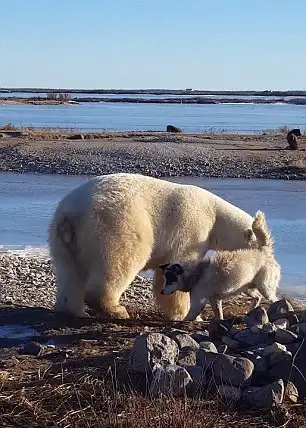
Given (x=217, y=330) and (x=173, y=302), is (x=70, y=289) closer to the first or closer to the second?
(x=173, y=302)

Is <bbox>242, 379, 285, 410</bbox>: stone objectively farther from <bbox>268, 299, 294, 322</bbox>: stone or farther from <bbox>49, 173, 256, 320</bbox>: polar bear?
<bbox>49, 173, 256, 320</bbox>: polar bear

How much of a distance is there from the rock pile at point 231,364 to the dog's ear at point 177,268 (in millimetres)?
1402

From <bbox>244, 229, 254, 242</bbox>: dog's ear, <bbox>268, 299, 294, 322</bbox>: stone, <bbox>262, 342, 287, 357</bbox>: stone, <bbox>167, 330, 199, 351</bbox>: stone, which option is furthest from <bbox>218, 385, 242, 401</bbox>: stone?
<bbox>244, 229, 254, 242</bbox>: dog's ear

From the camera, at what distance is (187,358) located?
6.34m

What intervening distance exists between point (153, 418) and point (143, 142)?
31.0m

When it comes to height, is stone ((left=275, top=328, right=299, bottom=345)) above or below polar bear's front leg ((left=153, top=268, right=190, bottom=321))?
above

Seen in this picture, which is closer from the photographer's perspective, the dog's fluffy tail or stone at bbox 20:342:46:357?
stone at bbox 20:342:46:357

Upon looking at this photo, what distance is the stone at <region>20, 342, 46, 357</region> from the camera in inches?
282

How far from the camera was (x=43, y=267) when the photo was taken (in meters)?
11.7

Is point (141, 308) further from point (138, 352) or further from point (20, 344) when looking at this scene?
point (138, 352)

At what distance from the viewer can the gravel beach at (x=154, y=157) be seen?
27734mm

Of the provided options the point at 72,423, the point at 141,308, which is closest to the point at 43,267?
the point at 141,308

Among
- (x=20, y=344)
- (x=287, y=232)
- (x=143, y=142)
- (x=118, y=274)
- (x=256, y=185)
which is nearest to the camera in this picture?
(x=20, y=344)

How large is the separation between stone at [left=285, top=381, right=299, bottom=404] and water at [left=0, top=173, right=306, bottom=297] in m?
4.73
